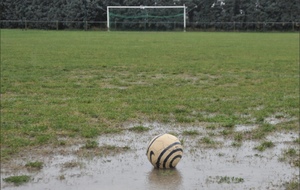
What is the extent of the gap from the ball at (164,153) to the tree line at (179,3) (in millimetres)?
63468

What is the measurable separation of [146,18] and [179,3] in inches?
359

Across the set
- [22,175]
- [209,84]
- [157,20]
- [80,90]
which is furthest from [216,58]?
[157,20]

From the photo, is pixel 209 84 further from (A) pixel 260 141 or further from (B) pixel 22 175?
(B) pixel 22 175

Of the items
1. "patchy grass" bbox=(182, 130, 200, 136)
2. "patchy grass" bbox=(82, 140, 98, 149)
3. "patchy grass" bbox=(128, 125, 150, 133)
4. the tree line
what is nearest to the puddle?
"patchy grass" bbox=(82, 140, 98, 149)

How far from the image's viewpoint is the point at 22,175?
5812 millimetres

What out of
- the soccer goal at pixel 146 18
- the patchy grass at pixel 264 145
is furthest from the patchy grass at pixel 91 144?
the soccer goal at pixel 146 18

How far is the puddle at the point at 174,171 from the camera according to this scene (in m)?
5.60

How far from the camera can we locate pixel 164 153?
20.1 feet

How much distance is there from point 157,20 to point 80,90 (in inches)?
2157

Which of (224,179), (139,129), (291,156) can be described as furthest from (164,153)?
(139,129)

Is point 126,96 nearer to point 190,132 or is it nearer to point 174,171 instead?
point 190,132

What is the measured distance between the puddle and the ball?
9 cm

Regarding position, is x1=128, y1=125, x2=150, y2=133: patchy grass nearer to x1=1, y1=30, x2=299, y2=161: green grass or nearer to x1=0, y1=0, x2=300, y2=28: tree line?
x1=1, y1=30, x2=299, y2=161: green grass

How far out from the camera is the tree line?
6962 cm
